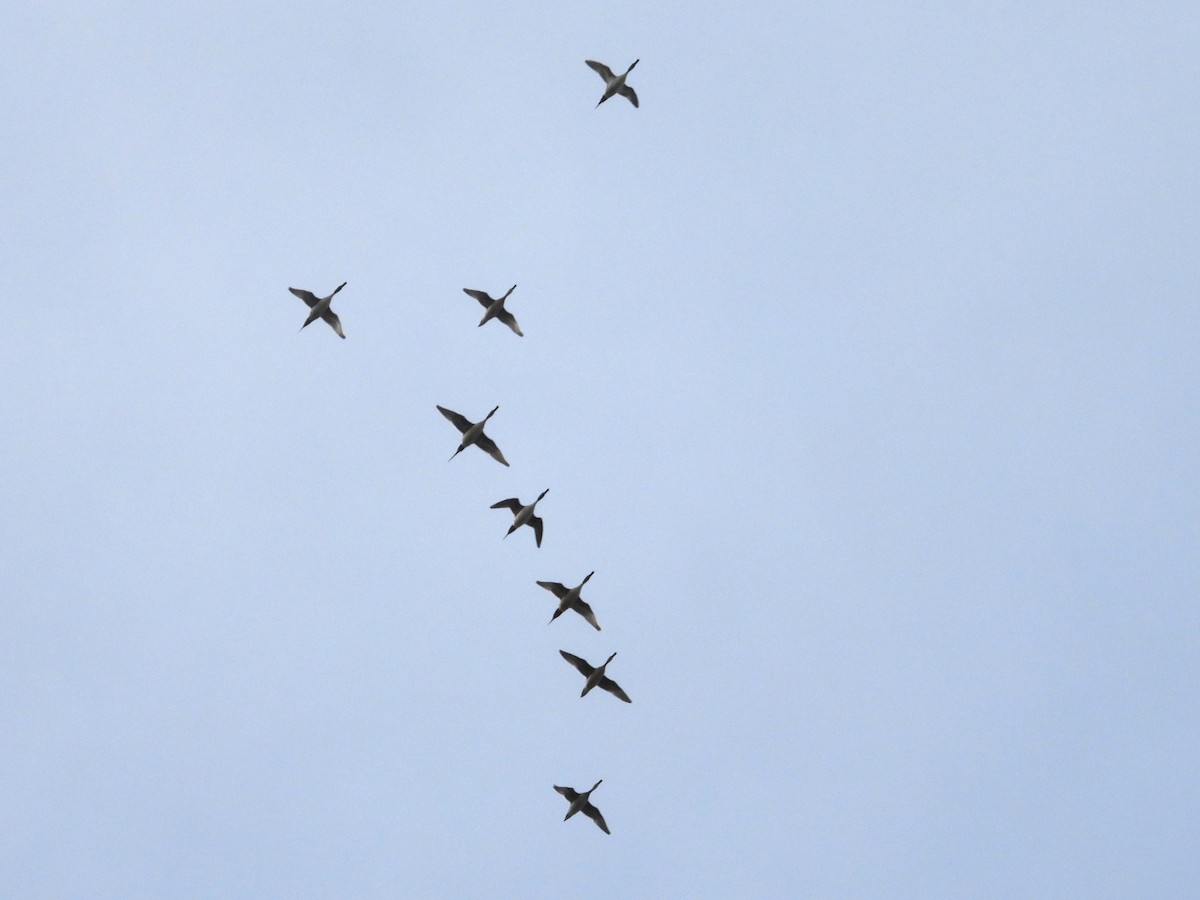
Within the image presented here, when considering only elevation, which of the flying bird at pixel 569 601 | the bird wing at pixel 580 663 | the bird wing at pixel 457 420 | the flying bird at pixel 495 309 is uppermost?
the flying bird at pixel 495 309

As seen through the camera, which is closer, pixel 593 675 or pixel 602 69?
pixel 593 675

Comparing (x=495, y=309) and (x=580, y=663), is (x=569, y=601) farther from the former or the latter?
(x=495, y=309)

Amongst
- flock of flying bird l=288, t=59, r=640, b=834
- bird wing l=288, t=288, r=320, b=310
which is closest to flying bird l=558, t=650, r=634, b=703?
flock of flying bird l=288, t=59, r=640, b=834

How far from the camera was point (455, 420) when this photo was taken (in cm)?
7712

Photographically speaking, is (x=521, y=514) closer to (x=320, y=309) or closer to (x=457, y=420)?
(x=457, y=420)

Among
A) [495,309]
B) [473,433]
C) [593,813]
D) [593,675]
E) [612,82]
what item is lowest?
[593,813]

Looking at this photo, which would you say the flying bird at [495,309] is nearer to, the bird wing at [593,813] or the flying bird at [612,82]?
the flying bird at [612,82]

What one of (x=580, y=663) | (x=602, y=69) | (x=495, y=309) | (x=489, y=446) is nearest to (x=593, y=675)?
(x=580, y=663)

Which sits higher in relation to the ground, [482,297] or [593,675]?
[482,297]

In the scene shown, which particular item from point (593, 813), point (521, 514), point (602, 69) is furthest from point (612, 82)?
point (593, 813)

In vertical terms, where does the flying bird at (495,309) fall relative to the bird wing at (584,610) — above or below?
above

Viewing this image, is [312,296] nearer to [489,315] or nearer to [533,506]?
[489,315]

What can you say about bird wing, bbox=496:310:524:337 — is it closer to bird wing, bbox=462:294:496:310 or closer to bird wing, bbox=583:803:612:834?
bird wing, bbox=462:294:496:310

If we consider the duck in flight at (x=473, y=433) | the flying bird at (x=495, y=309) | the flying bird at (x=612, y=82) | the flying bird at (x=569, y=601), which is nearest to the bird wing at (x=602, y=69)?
the flying bird at (x=612, y=82)
